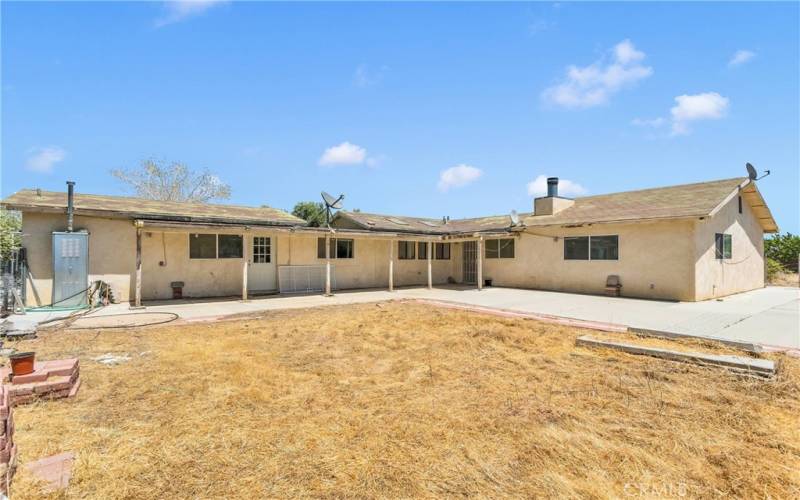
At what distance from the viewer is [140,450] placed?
2871mm

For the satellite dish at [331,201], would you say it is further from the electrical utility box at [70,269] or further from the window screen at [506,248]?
the electrical utility box at [70,269]

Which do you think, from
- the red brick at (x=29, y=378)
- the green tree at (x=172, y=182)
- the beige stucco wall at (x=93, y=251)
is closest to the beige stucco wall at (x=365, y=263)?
the beige stucco wall at (x=93, y=251)

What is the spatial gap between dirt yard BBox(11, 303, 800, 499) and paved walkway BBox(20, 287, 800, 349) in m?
2.24

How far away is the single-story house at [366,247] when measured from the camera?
33.7 feet

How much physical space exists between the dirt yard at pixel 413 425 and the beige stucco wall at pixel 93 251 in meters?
5.39

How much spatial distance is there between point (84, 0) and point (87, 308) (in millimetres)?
7473

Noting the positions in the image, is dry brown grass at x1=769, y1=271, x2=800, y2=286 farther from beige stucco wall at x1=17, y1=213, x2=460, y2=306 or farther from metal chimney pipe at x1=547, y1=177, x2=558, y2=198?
beige stucco wall at x1=17, y1=213, x2=460, y2=306

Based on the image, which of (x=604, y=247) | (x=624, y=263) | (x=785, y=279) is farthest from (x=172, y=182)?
(x=785, y=279)

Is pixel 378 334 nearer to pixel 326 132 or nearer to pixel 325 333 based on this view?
pixel 325 333

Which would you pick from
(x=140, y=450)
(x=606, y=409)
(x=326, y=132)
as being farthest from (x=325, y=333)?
(x=326, y=132)

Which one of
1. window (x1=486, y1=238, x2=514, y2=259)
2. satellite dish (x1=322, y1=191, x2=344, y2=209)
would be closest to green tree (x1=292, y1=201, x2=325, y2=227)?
satellite dish (x1=322, y1=191, x2=344, y2=209)

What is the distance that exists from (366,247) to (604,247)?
919cm

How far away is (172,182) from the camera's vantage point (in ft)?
93.4

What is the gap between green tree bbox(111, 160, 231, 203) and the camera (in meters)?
27.6
